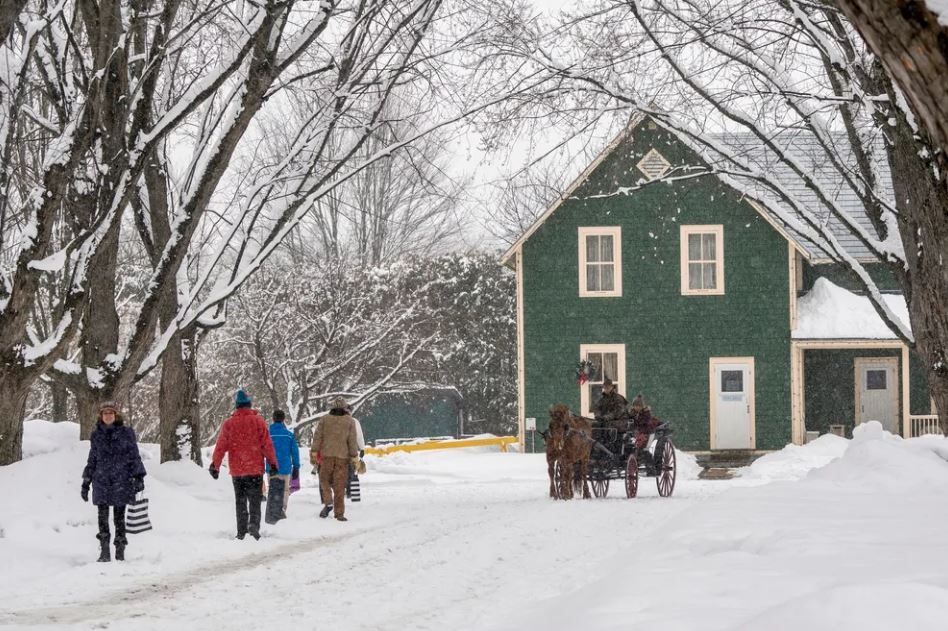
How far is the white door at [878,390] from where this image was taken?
3344cm

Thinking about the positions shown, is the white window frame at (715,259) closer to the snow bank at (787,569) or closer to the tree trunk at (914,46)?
the snow bank at (787,569)

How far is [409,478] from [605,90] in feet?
45.2

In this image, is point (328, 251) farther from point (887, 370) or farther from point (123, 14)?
point (123, 14)

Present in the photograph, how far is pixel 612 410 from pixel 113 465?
9.01 metres

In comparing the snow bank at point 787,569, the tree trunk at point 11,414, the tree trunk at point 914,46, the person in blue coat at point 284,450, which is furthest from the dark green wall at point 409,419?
the tree trunk at point 914,46

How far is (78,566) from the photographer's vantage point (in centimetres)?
1201

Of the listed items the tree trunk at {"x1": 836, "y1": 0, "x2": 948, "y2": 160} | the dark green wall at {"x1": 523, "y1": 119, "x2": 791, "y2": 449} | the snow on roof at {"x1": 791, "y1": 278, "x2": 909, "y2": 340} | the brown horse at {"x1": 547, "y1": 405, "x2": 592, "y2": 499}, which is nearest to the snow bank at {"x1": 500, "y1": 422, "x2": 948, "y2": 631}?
the tree trunk at {"x1": 836, "y1": 0, "x2": 948, "y2": 160}

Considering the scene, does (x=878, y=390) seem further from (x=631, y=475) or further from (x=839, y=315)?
(x=631, y=475)

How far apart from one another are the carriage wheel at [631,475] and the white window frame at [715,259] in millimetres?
13633

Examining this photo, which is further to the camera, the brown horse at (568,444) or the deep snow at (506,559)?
the brown horse at (568,444)

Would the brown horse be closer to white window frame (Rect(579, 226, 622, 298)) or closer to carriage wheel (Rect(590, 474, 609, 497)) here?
carriage wheel (Rect(590, 474, 609, 497))

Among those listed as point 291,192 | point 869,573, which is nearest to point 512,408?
point 291,192

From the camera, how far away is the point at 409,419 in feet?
131

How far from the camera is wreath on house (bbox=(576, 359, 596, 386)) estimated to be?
3175cm
